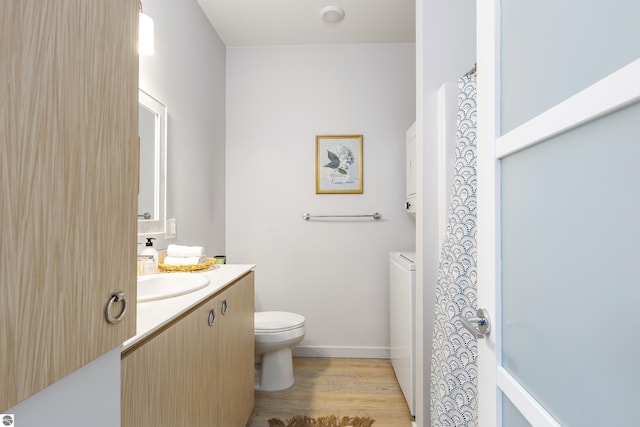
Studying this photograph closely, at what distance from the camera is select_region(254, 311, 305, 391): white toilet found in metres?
2.23

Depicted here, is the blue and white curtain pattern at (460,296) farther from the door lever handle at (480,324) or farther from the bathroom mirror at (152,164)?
the bathroom mirror at (152,164)

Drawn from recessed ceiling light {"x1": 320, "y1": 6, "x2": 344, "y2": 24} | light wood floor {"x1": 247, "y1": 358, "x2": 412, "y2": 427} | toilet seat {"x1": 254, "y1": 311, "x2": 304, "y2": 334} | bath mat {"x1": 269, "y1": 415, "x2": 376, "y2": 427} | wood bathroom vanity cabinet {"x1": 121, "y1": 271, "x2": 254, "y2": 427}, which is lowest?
light wood floor {"x1": 247, "y1": 358, "x2": 412, "y2": 427}

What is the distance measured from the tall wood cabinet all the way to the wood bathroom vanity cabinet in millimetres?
293

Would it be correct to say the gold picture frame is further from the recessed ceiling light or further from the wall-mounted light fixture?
the wall-mounted light fixture

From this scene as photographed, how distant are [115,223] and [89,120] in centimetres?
17

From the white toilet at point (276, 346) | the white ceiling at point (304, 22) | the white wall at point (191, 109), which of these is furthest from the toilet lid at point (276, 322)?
the white ceiling at point (304, 22)

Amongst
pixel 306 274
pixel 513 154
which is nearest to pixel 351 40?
pixel 306 274

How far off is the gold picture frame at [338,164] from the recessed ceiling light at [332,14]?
0.82m

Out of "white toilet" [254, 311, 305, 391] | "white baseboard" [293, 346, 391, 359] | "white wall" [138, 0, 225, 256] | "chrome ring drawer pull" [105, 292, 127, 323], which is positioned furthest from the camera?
"white baseboard" [293, 346, 391, 359]

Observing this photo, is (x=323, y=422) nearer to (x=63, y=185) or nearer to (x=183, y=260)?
(x=183, y=260)

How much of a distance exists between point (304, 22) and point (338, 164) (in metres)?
1.06

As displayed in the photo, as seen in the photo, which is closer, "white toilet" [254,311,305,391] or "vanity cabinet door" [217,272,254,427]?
"vanity cabinet door" [217,272,254,427]

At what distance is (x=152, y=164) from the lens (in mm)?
1857

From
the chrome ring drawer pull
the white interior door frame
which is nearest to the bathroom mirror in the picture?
the chrome ring drawer pull
